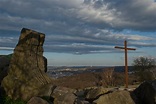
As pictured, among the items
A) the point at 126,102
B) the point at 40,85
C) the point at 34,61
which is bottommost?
the point at 126,102

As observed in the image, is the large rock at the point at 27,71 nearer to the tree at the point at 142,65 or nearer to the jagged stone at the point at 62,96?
the jagged stone at the point at 62,96

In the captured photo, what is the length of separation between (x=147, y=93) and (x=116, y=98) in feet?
5.50

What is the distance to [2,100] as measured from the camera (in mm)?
15031

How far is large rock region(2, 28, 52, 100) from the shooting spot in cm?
1542

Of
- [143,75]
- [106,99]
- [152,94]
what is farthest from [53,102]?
[143,75]

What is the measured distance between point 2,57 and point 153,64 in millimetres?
26728

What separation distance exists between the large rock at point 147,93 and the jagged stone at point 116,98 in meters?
0.69

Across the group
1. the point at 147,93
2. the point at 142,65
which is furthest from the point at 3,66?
the point at 142,65

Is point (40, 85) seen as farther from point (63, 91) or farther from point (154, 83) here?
point (154, 83)

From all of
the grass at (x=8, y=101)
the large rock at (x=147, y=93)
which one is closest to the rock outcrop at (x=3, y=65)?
the grass at (x=8, y=101)

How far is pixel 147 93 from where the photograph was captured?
16.8 metres

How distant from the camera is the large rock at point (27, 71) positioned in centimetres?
1542

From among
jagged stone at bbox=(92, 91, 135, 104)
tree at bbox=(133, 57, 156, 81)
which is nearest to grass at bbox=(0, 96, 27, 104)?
jagged stone at bbox=(92, 91, 135, 104)

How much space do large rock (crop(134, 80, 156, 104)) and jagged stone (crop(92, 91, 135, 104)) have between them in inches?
27.2
